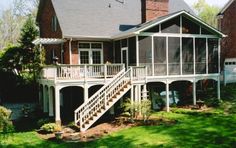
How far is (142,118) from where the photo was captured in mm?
19422

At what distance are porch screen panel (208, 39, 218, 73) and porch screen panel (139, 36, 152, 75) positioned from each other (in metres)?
5.27

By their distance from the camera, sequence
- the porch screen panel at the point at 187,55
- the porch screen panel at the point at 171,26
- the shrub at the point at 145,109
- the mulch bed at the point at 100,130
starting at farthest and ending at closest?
the porch screen panel at the point at 187,55 < the porch screen panel at the point at 171,26 < the shrub at the point at 145,109 < the mulch bed at the point at 100,130

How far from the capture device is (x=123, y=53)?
23.6 meters

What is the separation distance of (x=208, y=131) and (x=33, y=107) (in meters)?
15.0

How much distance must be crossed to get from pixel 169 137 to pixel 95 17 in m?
13.5

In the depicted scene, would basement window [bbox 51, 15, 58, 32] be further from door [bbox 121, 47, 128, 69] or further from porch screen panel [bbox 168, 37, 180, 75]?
porch screen panel [bbox 168, 37, 180, 75]

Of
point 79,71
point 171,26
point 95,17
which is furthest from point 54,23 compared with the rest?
point 171,26

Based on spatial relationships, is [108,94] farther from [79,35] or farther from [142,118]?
[79,35]

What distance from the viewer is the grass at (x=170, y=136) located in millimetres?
14289

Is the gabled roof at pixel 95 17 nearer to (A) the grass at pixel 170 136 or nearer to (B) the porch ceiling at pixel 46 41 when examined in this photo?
(B) the porch ceiling at pixel 46 41

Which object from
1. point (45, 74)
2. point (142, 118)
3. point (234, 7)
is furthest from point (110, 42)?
point (234, 7)

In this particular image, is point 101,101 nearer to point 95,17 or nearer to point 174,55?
point 174,55

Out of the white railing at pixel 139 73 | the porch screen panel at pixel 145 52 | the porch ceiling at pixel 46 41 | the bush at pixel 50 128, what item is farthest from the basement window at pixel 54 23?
the bush at pixel 50 128

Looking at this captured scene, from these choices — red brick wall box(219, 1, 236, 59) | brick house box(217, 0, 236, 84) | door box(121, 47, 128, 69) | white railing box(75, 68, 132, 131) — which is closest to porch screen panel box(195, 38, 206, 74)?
door box(121, 47, 128, 69)
